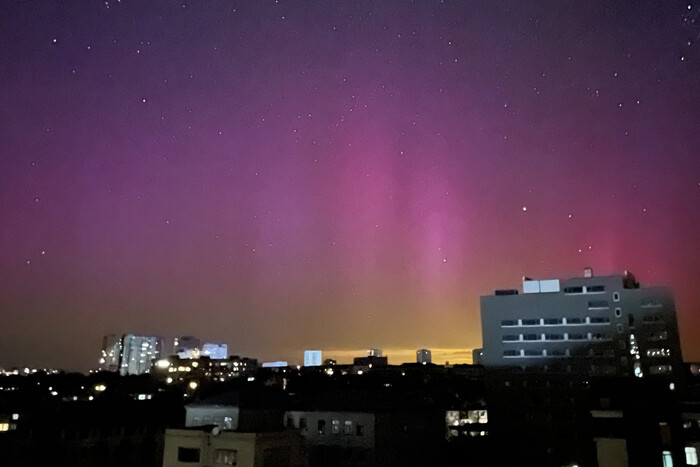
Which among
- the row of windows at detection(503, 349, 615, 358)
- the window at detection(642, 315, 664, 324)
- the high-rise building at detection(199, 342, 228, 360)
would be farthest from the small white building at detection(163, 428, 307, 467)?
the high-rise building at detection(199, 342, 228, 360)

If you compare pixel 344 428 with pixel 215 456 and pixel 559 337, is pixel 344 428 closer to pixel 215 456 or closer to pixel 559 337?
pixel 215 456

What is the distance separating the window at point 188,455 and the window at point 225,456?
87cm

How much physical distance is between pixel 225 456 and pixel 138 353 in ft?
444

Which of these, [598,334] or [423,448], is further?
[598,334]

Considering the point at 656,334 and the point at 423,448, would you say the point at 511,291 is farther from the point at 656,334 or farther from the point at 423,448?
the point at 423,448

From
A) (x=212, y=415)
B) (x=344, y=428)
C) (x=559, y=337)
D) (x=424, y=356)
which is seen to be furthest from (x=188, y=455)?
(x=424, y=356)

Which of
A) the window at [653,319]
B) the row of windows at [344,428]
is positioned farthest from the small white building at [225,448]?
the window at [653,319]

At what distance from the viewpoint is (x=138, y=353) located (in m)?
143

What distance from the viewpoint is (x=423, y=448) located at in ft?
91.2

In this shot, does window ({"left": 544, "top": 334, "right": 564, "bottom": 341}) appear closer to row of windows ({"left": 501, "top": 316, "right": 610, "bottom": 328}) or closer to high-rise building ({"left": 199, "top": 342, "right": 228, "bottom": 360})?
row of windows ({"left": 501, "top": 316, "right": 610, "bottom": 328})

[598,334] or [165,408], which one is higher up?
[598,334]

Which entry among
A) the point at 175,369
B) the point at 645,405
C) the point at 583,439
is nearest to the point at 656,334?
the point at 583,439

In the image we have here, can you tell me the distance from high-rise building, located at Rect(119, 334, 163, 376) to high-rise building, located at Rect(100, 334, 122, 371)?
5106mm

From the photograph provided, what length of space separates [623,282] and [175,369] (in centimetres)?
6864
